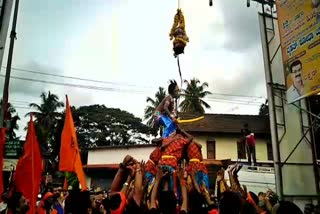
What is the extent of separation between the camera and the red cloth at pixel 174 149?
5754 mm

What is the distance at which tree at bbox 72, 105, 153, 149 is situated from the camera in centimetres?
4631

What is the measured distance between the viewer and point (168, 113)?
6.39 meters

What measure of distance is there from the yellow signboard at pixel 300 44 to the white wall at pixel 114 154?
1903 centimetres

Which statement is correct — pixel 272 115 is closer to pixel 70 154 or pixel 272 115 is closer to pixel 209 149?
pixel 70 154

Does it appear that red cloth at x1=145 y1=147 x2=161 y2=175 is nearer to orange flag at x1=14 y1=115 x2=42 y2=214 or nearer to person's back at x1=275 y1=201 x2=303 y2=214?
orange flag at x1=14 y1=115 x2=42 y2=214

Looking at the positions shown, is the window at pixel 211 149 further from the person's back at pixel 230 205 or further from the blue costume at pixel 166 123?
the person's back at pixel 230 205

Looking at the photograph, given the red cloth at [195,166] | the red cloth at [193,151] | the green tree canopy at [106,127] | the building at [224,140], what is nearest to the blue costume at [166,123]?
the red cloth at [193,151]

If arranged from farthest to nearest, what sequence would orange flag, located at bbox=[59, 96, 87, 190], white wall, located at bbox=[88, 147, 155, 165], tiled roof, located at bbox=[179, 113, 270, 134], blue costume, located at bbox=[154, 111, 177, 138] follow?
tiled roof, located at bbox=[179, 113, 270, 134] < white wall, located at bbox=[88, 147, 155, 165] < orange flag, located at bbox=[59, 96, 87, 190] < blue costume, located at bbox=[154, 111, 177, 138]

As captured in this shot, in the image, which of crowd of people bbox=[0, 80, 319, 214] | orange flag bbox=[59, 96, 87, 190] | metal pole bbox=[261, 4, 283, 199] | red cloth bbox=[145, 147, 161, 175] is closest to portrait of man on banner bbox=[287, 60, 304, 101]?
metal pole bbox=[261, 4, 283, 199]

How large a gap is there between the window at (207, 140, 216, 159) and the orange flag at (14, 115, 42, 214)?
22.1 metres

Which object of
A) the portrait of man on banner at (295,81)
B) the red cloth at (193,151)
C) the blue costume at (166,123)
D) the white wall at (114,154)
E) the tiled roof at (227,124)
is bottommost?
the red cloth at (193,151)

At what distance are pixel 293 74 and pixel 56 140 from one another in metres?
32.6

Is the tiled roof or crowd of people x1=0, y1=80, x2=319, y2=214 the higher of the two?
the tiled roof

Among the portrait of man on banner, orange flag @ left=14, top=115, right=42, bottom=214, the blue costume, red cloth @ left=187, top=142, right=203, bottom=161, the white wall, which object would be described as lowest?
orange flag @ left=14, top=115, right=42, bottom=214
